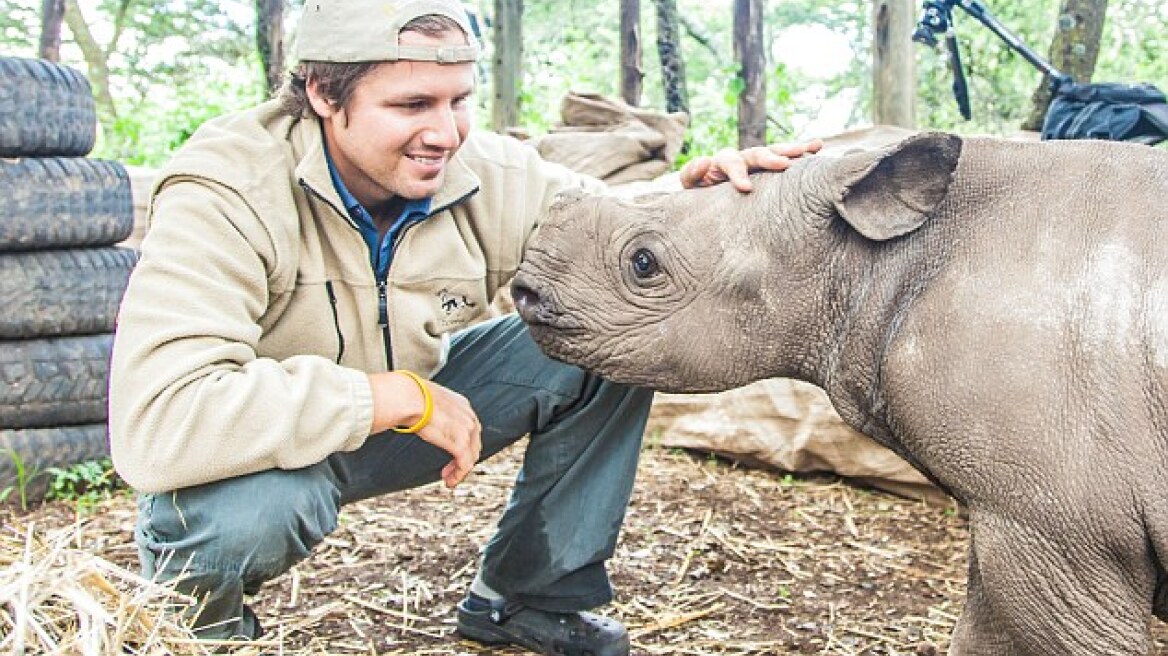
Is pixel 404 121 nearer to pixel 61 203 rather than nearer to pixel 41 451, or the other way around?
pixel 61 203

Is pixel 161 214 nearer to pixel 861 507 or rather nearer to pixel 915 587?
pixel 915 587

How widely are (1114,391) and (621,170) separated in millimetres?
6431

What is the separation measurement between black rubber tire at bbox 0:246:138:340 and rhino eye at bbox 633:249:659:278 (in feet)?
10.7

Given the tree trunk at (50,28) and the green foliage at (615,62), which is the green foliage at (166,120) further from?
the tree trunk at (50,28)

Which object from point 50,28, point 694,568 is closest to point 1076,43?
point 694,568

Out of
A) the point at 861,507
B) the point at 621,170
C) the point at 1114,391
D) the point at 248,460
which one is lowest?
the point at 861,507

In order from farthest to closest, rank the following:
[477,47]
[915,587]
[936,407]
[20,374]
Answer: [20,374]
[915,587]
[477,47]
[936,407]

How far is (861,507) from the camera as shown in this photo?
5.64 meters

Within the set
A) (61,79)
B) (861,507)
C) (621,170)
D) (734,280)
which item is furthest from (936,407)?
(621,170)

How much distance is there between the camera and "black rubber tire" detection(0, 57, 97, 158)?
5.70 metres

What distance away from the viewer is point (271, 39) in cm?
979

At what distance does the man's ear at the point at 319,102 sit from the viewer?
3.52 metres

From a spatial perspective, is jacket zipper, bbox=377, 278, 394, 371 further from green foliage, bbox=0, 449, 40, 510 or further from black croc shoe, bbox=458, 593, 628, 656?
green foliage, bbox=0, 449, 40, 510

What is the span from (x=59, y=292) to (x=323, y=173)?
260 cm
